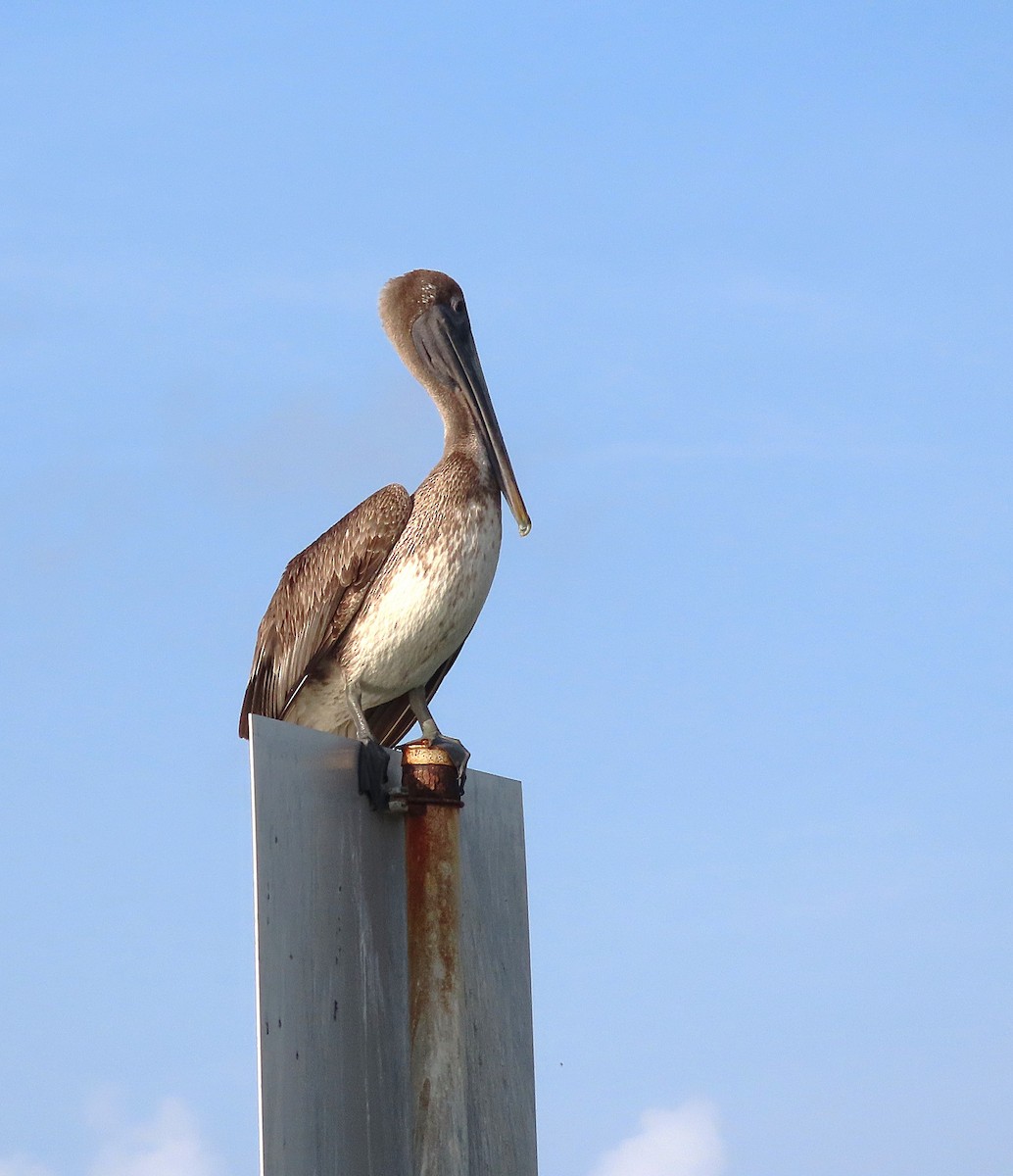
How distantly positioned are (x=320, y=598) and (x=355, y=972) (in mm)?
2542

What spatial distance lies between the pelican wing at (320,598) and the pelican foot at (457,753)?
1.95 ft

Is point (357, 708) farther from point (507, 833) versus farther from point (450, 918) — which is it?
point (450, 918)

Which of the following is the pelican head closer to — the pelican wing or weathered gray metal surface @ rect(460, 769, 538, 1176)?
the pelican wing

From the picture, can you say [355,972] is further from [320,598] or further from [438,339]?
[438,339]

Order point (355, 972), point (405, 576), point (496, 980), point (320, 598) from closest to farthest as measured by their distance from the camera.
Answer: point (355, 972), point (496, 980), point (405, 576), point (320, 598)

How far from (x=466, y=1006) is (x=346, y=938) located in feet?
1.23

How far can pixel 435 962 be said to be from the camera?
322 centimetres

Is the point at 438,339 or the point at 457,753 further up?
the point at 438,339

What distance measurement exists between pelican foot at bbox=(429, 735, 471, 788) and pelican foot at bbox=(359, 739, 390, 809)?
209 millimetres

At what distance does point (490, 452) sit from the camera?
218 inches

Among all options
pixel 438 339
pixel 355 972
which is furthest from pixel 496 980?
pixel 438 339

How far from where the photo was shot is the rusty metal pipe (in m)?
3.10

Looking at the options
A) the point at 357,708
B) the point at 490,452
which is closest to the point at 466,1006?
the point at 357,708

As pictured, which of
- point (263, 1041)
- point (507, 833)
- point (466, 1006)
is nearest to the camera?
point (263, 1041)
